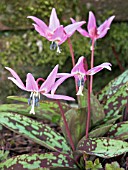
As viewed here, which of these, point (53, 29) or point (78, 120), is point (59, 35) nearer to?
point (53, 29)

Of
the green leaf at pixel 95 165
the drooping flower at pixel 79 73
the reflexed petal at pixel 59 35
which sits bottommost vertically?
the green leaf at pixel 95 165

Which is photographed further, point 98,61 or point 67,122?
point 98,61

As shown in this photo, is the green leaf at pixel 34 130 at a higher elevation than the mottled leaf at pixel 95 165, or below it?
higher

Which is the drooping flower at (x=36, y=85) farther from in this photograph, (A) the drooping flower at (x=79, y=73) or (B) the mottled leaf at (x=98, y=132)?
(B) the mottled leaf at (x=98, y=132)

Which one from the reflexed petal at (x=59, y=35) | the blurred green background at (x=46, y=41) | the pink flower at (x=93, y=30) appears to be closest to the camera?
the reflexed petal at (x=59, y=35)

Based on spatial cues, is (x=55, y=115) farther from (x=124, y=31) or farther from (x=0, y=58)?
(x=124, y=31)

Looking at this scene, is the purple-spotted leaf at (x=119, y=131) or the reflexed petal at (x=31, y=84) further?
the purple-spotted leaf at (x=119, y=131)

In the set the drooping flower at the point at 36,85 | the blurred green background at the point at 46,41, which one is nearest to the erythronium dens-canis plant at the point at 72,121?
the drooping flower at the point at 36,85

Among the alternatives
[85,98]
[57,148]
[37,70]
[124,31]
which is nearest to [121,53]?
[124,31]
